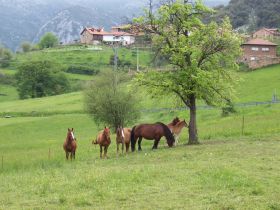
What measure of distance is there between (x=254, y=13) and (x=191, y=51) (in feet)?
510

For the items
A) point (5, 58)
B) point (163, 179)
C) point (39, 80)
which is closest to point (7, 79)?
point (39, 80)

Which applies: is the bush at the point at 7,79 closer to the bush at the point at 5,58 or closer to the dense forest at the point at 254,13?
the bush at the point at 5,58

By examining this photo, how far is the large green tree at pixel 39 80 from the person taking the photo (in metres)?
128

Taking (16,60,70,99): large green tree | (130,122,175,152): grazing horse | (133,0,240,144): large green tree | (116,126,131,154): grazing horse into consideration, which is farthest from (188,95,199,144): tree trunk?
(16,60,70,99): large green tree

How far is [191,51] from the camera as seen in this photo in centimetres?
2905

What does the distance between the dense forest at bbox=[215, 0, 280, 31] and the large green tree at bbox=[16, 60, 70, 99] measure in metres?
62.8

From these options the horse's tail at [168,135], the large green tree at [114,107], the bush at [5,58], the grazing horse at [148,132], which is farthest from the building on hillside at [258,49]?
the bush at [5,58]

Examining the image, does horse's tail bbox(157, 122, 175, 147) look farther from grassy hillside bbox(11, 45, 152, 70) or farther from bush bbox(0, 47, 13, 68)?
bush bbox(0, 47, 13, 68)

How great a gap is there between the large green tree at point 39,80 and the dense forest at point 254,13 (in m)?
62.8

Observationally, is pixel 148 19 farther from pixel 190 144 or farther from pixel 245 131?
pixel 245 131

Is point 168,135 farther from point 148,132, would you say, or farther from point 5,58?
point 5,58

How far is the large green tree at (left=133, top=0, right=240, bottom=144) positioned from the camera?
96.1ft

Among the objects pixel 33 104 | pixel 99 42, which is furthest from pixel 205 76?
pixel 99 42

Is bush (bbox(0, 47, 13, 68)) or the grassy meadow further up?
bush (bbox(0, 47, 13, 68))
